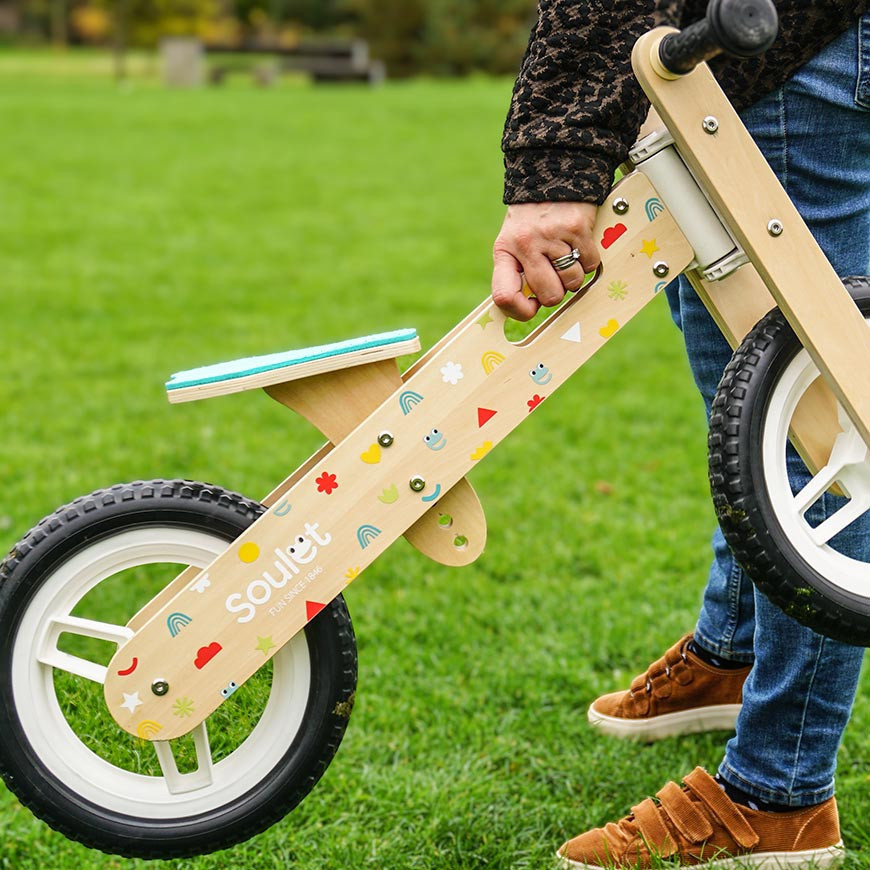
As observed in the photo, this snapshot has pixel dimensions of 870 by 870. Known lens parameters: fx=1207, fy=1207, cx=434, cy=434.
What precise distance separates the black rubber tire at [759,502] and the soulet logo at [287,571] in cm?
64

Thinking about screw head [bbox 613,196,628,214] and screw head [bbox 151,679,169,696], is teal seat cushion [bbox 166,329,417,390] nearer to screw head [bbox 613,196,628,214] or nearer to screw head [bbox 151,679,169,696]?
screw head [bbox 613,196,628,214]

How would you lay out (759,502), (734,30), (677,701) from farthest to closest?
(677,701)
(759,502)
(734,30)

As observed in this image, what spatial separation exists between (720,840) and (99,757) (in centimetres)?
120

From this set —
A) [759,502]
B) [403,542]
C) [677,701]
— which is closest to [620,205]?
[759,502]

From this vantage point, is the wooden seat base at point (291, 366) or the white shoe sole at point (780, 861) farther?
the white shoe sole at point (780, 861)

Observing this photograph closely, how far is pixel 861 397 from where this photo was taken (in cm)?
188

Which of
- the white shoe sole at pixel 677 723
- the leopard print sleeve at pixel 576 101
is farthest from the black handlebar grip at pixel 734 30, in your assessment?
the white shoe sole at pixel 677 723

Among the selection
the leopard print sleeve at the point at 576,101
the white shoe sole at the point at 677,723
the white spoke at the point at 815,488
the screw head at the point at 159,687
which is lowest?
the white shoe sole at the point at 677,723

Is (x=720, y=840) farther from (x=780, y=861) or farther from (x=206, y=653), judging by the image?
(x=206, y=653)

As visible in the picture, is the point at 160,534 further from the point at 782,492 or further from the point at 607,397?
the point at 607,397

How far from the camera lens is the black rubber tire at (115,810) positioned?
194 cm

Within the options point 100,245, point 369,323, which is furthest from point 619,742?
point 100,245

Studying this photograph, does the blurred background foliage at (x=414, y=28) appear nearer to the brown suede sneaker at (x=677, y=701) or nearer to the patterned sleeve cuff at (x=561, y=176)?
the brown suede sneaker at (x=677, y=701)

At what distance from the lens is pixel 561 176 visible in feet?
6.09
